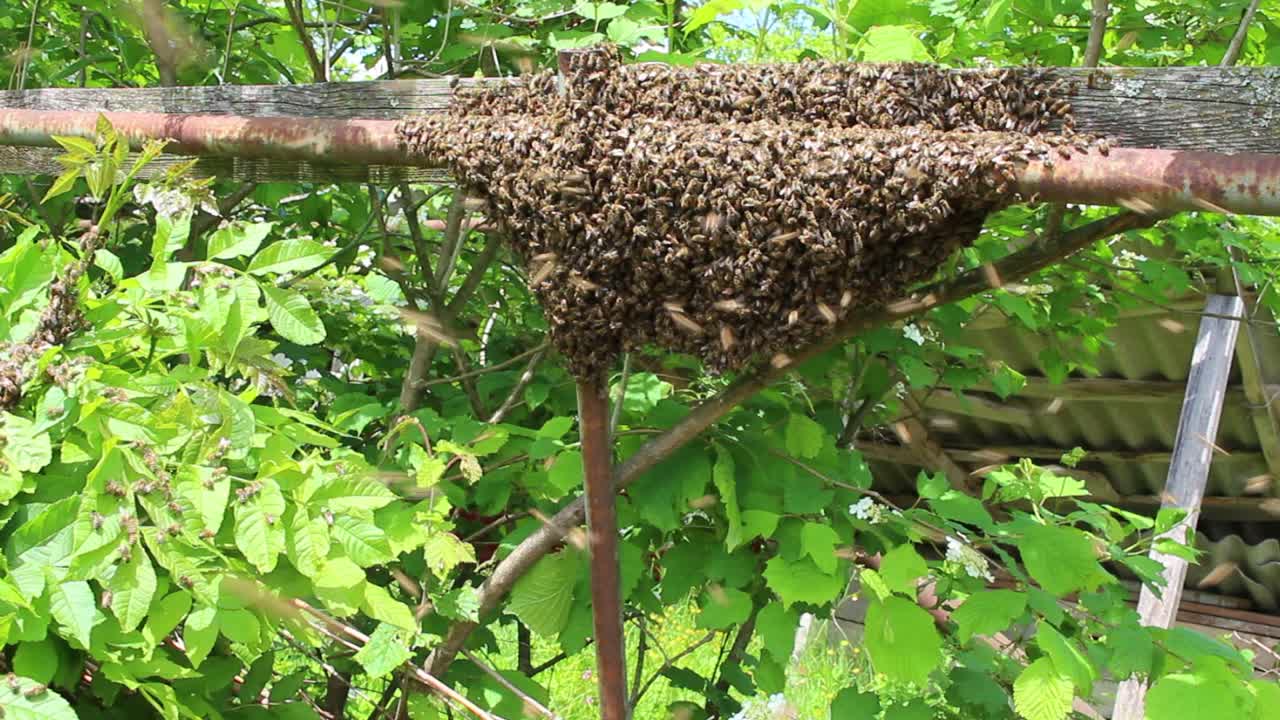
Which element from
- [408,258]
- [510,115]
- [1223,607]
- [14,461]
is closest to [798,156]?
[510,115]

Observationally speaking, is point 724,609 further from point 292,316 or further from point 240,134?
point 240,134

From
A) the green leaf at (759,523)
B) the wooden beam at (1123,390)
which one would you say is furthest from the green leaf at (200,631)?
the wooden beam at (1123,390)

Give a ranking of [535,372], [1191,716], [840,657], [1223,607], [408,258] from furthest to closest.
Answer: [840,657] → [1223,607] → [408,258] → [535,372] → [1191,716]

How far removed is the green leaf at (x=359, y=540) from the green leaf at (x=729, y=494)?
538mm

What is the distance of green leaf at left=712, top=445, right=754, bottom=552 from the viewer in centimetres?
180

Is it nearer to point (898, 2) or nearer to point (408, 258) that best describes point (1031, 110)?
point (898, 2)

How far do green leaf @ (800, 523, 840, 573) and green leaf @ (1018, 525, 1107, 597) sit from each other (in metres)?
0.30

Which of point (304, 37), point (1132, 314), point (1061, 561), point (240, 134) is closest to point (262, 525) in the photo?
point (240, 134)

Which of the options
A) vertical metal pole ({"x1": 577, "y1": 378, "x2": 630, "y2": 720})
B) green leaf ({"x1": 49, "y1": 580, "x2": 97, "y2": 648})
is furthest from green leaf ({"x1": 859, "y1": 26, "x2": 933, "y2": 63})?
green leaf ({"x1": 49, "y1": 580, "x2": 97, "y2": 648})

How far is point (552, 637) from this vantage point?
6.66 ft

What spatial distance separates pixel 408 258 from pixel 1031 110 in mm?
2173

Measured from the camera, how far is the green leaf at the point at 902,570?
5.57 feet

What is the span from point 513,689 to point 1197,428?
3877 millimetres

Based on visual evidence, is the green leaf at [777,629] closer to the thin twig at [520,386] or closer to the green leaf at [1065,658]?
the green leaf at [1065,658]
